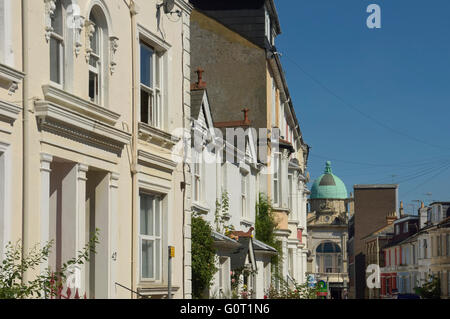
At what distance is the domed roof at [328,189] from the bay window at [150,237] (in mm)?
168355

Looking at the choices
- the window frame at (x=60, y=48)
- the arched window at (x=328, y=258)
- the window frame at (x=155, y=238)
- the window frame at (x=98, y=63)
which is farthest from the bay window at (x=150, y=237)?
the arched window at (x=328, y=258)

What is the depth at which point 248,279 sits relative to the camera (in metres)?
26.9

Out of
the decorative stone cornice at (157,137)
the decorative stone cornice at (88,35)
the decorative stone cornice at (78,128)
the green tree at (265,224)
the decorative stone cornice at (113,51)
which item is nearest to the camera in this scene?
the decorative stone cornice at (78,128)

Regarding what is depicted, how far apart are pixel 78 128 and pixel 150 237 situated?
4.08m

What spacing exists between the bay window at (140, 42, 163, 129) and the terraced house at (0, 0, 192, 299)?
0.02m

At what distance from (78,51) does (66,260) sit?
327cm

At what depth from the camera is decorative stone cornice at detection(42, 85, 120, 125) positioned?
12.9m

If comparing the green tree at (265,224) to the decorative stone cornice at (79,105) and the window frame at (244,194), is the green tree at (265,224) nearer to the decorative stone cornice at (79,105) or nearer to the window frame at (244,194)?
the window frame at (244,194)

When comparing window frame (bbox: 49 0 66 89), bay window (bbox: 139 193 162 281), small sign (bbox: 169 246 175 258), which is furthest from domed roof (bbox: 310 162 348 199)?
window frame (bbox: 49 0 66 89)

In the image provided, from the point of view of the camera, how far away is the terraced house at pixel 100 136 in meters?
12.3

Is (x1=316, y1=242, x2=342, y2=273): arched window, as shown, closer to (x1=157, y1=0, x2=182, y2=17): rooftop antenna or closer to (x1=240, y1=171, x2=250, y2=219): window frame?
(x1=240, y1=171, x2=250, y2=219): window frame

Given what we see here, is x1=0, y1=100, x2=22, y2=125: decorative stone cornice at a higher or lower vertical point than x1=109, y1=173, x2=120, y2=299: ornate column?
higher

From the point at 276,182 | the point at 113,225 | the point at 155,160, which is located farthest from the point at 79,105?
the point at 276,182
